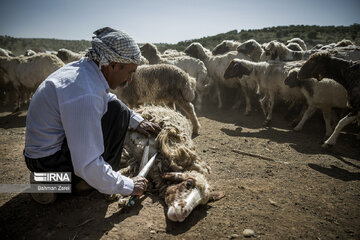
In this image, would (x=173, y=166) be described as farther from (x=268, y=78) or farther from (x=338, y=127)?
(x=268, y=78)

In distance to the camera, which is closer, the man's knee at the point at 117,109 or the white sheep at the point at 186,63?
the man's knee at the point at 117,109

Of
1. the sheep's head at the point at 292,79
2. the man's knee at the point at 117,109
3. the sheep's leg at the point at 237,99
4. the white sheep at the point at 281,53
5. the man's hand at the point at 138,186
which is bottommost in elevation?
the sheep's leg at the point at 237,99

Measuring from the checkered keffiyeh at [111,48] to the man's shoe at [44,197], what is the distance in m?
1.68

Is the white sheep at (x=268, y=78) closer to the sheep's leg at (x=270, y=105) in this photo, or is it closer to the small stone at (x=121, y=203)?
the sheep's leg at (x=270, y=105)

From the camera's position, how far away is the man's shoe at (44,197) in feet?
8.41

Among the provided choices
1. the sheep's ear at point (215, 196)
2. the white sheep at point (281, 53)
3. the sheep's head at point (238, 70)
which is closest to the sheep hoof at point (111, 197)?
the sheep's ear at point (215, 196)

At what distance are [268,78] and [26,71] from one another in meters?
8.90

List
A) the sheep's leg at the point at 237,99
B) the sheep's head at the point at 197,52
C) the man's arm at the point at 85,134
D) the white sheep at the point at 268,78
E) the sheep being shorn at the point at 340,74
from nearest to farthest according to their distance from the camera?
the man's arm at the point at 85,134 < the sheep being shorn at the point at 340,74 < the white sheep at the point at 268,78 < the sheep's leg at the point at 237,99 < the sheep's head at the point at 197,52

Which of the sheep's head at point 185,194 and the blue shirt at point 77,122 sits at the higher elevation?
the blue shirt at point 77,122

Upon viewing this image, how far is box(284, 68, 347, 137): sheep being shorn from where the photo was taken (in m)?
5.85

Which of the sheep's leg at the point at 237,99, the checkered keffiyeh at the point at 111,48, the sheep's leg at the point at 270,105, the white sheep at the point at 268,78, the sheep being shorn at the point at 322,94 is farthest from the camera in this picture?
Result: the sheep's leg at the point at 237,99

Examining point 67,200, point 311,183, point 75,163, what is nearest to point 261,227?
point 311,183

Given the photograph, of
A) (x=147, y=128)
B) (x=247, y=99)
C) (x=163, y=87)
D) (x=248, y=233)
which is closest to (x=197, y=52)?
(x=247, y=99)

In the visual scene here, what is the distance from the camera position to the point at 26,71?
8.30m
